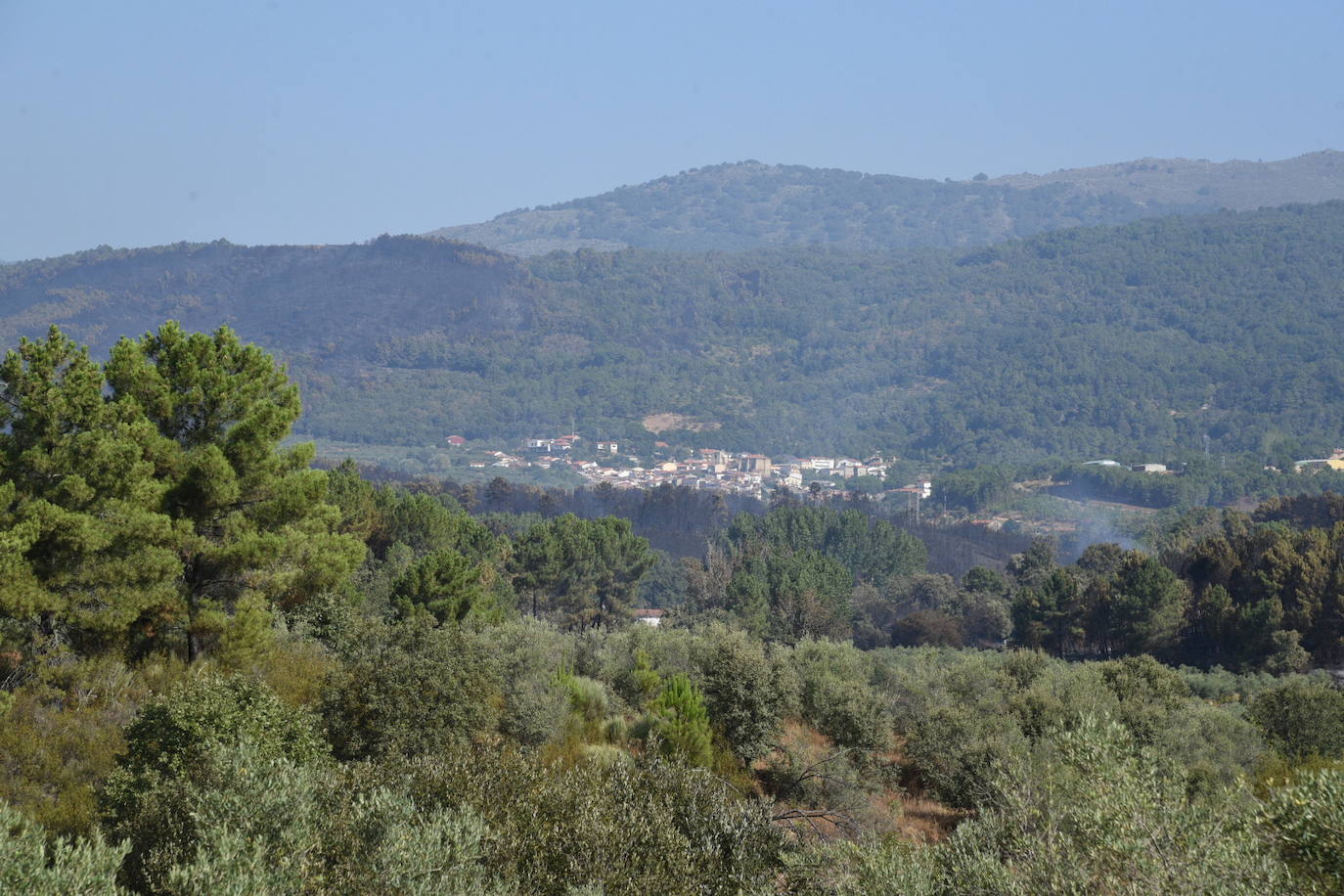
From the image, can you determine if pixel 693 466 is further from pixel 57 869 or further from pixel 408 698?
pixel 57 869

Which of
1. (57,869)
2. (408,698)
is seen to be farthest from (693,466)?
(57,869)

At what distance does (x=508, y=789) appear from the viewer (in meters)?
9.31

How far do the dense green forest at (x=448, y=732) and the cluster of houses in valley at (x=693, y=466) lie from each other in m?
136

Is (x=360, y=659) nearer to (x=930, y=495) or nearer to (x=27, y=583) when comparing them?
(x=27, y=583)

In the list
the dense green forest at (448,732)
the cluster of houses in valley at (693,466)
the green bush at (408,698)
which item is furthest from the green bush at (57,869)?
the cluster of houses in valley at (693,466)

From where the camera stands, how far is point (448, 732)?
12047 mm

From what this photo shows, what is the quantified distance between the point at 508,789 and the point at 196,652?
6.98 meters

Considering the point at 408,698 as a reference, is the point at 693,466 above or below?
below

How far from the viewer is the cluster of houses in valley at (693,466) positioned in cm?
16412

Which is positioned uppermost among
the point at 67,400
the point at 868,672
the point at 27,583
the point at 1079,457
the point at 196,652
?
the point at 67,400

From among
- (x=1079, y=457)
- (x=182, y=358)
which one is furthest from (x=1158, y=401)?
(x=182, y=358)

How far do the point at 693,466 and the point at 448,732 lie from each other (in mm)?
168541

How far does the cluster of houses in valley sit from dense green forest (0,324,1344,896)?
5356 inches

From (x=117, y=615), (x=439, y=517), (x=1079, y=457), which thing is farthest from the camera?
(x=1079, y=457)
